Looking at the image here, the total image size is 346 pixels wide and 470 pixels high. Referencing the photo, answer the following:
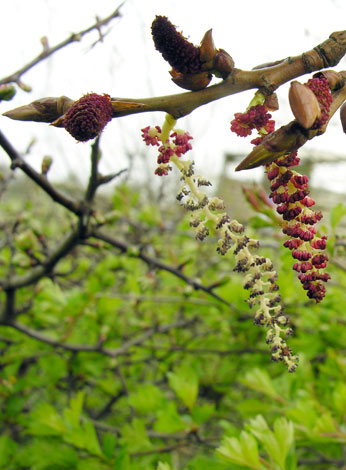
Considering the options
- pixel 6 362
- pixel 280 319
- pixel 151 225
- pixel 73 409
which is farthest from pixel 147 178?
pixel 280 319

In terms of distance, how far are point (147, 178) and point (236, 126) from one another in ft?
17.2

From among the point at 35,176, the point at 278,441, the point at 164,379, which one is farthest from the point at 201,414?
the point at 164,379

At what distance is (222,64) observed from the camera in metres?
0.49

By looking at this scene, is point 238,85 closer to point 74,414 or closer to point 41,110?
point 41,110

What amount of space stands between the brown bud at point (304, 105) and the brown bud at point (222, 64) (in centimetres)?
8

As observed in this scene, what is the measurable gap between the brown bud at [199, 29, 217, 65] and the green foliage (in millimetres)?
705

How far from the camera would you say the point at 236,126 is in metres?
0.53

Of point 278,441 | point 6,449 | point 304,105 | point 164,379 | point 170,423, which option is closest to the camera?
point 304,105

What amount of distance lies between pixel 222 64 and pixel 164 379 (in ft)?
6.84

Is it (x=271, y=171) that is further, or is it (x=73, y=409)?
(x=73, y=409)

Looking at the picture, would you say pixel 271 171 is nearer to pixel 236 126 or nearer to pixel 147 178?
pixel 236 126

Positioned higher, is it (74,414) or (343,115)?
(343,115)

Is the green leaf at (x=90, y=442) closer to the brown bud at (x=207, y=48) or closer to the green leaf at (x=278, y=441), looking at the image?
the green leaf at (x=278, y=441)

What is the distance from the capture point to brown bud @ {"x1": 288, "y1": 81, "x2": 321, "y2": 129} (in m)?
0.44
